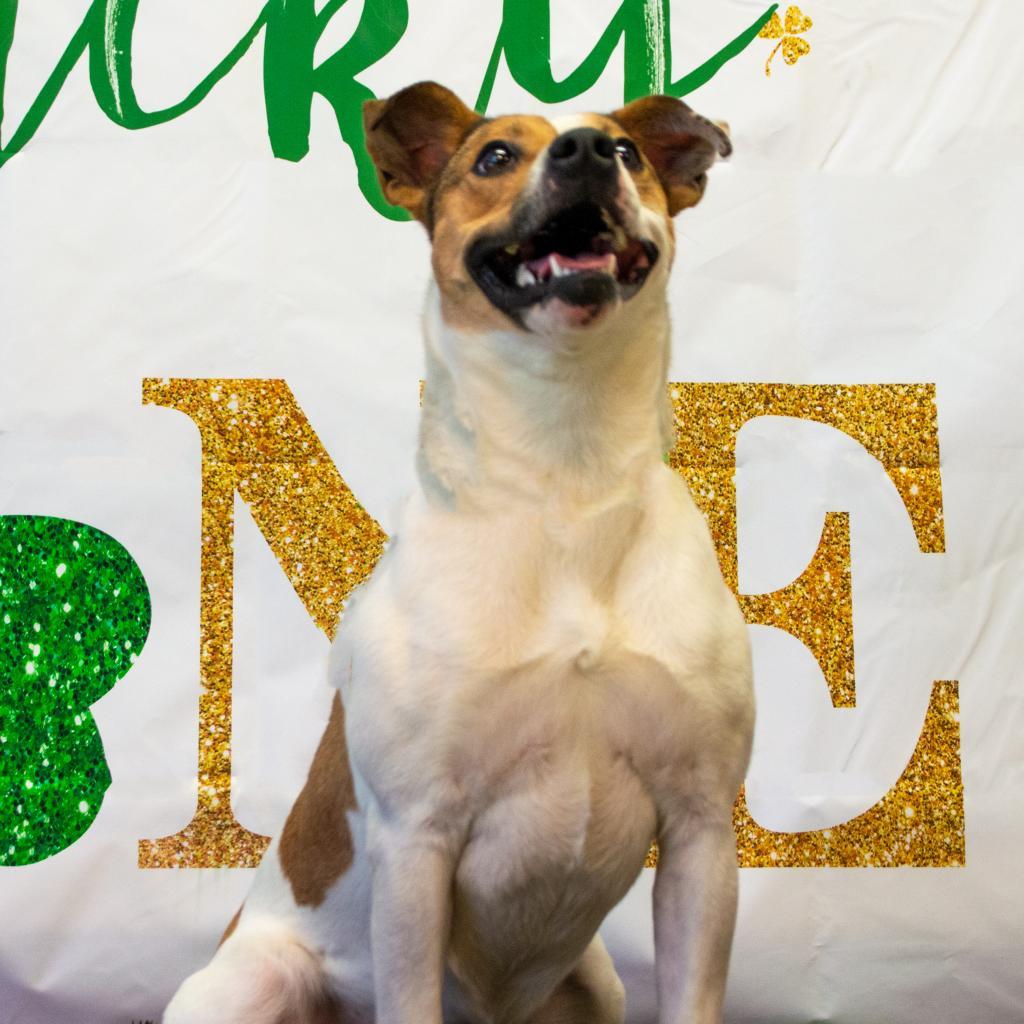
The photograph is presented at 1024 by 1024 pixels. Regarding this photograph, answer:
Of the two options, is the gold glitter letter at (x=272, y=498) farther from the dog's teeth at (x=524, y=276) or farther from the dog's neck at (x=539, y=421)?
the dog's teeth at (x=524, y=276)

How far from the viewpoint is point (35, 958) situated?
8.76ft

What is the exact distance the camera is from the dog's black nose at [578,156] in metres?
1.64

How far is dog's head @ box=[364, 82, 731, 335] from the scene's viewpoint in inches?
65.0

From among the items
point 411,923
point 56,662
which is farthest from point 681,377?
point 411,923

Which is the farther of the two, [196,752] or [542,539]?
[196,752]

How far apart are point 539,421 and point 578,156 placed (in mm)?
335

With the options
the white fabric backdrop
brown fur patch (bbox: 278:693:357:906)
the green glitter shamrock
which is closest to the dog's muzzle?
brown fur patch (bbox: 278:693:357:906)

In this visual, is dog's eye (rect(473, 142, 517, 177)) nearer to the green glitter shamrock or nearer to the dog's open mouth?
the dog's open mouth

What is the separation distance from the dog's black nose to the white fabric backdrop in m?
1.21

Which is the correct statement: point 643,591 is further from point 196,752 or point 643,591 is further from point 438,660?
point 196,752

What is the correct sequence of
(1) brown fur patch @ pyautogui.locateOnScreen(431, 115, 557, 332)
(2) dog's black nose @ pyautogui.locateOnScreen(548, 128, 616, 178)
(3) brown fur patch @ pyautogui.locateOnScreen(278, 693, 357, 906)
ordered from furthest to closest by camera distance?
(3) brown fur patch @ pyautogui.locateOnScreen(278, 693, 357, 906) → (1) brown fur patch @ pyautogui.locateOnScreen(431, 115, 557, 332) → (2) dog's black nose @ pyautogui.locateOnScreen(548, 128, 616, 178)

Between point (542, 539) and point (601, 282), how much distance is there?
12.9 inches

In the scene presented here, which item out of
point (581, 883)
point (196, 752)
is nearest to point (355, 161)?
point (196, 752)

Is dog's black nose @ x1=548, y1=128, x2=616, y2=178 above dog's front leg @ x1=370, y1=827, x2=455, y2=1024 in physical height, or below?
above
